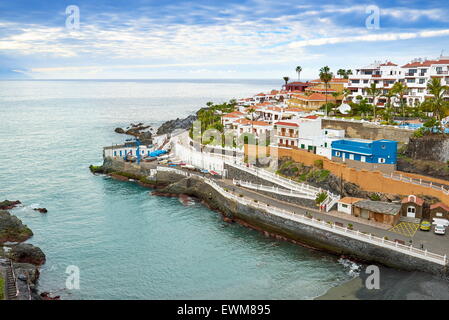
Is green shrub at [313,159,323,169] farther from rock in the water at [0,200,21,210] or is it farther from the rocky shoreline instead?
rock in the water at [0,200,21,210]

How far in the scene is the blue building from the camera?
4756cm

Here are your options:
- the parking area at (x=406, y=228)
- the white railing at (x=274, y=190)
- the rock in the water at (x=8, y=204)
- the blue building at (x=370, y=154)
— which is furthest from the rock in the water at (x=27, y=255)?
the blue building at (x=370, y=154)

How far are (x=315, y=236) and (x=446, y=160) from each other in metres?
19.4

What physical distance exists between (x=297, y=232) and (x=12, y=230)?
31.8 meters

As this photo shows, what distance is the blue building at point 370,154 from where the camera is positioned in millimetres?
47562

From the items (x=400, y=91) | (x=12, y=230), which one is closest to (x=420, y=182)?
(x=400, y=91)

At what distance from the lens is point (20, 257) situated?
3809 centimetres

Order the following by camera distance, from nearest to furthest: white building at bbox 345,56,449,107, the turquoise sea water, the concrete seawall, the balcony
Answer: the turquoise sea water
the concrete seawall
the balcony
white building at bbox 345,56,449,107

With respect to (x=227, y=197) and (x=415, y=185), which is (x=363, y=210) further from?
(x=227, y=197)

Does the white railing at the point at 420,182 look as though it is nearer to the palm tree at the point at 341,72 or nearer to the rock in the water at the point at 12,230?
the rock in the water at the point at 12,230

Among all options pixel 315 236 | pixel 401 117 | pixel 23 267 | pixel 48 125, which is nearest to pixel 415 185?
pixel 315 236

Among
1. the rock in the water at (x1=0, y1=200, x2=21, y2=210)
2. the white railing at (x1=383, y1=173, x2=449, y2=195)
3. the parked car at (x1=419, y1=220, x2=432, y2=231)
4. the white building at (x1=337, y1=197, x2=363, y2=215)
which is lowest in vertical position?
the rock in the water at (x1=0, y1=200, x2=21, y2=210)

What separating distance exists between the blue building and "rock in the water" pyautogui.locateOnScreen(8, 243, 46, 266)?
122 ft

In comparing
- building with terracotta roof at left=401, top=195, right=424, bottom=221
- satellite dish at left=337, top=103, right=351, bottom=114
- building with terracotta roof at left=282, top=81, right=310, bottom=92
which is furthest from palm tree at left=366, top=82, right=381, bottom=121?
building with terracotta roof at left=282, top=81, right=310, bottom=92
